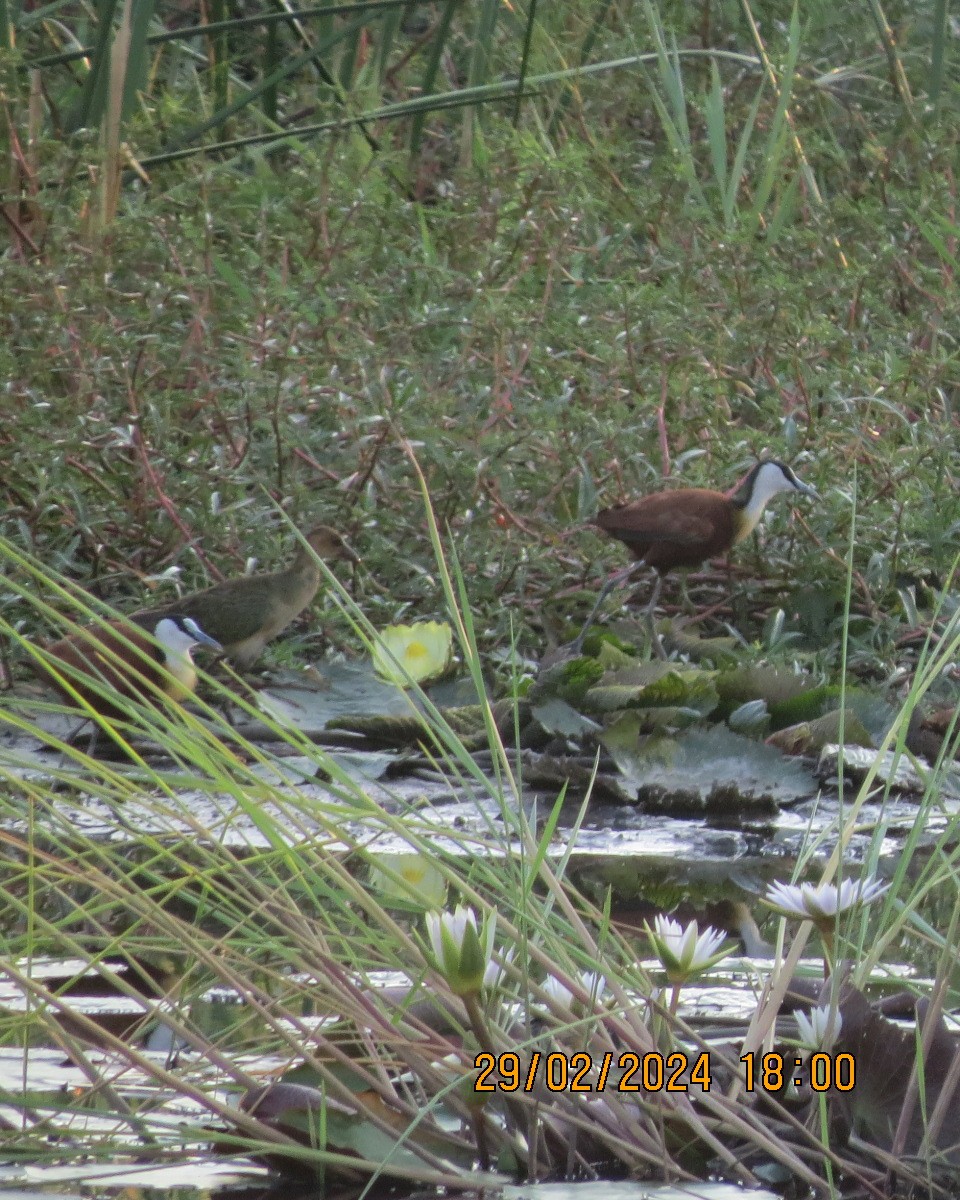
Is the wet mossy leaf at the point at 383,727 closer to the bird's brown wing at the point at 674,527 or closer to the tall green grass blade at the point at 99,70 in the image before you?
the bird's brown wing at the point at 674,527

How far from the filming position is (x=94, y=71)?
20.8 feet

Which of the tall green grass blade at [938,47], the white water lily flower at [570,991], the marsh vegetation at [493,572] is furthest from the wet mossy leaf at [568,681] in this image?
the tall green grass blade at [938,47]

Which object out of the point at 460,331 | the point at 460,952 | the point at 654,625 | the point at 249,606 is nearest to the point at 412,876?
the point at 249,606

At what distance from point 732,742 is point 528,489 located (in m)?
1.52

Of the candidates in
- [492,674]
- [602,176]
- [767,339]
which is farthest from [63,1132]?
[602,176]

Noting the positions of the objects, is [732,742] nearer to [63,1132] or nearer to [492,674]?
[492,674]

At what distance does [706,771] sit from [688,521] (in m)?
0.89

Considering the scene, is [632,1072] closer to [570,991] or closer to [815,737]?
[570,991]

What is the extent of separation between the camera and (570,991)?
2.09 meters

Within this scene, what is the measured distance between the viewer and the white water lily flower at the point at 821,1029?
6.84 feet

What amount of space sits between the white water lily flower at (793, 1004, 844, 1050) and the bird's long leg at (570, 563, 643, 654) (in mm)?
3091

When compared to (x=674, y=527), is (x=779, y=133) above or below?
above
